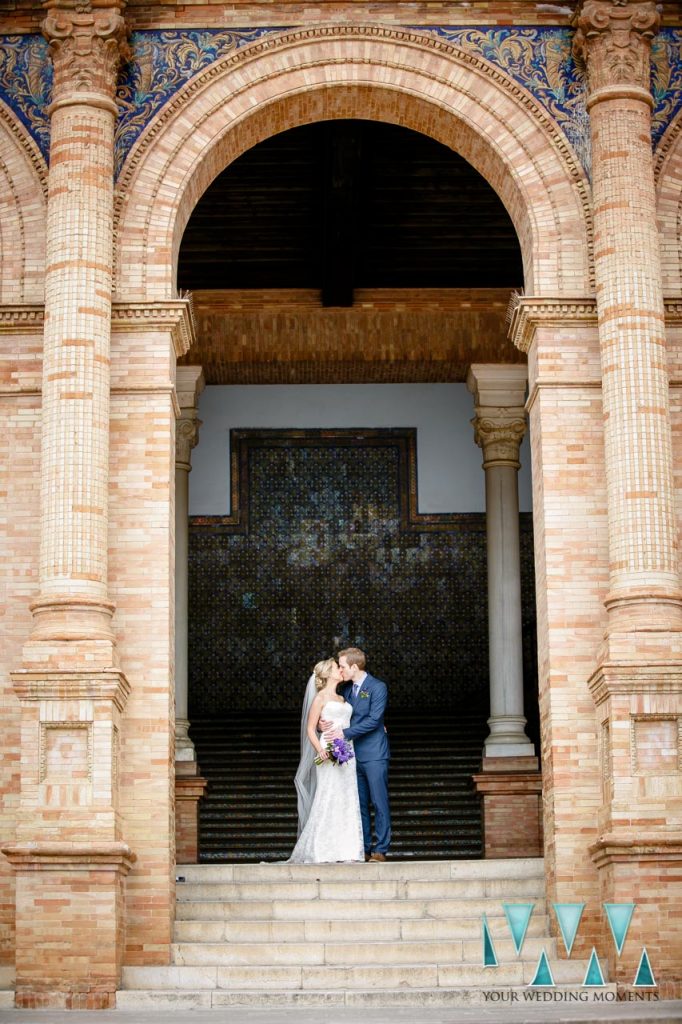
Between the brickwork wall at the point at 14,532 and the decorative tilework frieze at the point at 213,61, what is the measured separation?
169 cm

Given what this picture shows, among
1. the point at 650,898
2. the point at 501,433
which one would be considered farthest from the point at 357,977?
the point at 501,433

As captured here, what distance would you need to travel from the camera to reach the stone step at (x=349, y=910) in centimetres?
1273

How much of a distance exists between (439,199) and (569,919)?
7.80m

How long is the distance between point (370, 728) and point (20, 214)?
4823mm

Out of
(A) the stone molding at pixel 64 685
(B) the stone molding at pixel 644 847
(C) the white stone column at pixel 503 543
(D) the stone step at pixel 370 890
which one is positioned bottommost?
(D) the stone step at pixel 370 890

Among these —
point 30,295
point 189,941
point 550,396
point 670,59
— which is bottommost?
point 189,941

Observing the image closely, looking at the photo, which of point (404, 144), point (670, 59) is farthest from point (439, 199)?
point (670, 59)

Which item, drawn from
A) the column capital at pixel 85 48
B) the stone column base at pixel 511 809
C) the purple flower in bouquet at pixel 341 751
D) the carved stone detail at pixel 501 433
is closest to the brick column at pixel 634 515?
the purple flower in bouquet at pixel 341 751

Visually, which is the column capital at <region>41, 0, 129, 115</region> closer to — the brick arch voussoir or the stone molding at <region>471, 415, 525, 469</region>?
the brick arch voussoir

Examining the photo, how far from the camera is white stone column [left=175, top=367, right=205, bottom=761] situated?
671 inches

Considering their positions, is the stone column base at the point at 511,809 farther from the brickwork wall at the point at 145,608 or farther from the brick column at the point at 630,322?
the brickwork wall at the point at 145,608

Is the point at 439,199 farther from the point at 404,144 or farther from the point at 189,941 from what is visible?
the point at 189,941

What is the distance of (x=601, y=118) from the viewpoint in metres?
13.4

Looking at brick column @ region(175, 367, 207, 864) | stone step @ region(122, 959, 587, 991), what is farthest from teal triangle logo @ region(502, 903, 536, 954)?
brick column @ region(175, 367, 207, 864)
